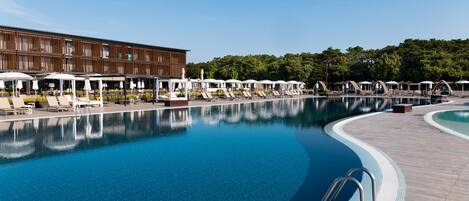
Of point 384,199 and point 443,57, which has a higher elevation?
point 443,57

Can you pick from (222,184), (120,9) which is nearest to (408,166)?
(222,184)

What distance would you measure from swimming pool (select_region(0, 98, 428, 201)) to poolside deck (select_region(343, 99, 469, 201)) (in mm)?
904

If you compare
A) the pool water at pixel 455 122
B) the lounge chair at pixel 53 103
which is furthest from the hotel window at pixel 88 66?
the pool water at pixel 455 122

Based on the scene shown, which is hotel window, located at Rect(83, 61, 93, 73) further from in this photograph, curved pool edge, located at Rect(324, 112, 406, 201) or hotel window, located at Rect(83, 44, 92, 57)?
curved pool edge, located at Rect(324, 112, 406, 201)

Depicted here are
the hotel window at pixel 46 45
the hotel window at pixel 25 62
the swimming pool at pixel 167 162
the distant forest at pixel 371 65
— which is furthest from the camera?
the distant forest at pixel 371 65

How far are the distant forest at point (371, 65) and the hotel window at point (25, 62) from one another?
32329 millimetres

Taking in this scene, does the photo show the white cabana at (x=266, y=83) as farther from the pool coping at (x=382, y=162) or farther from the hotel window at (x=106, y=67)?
the pool coping at (x=382, y=162)

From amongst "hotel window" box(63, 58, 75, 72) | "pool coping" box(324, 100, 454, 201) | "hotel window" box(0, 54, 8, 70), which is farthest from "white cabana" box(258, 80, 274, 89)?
"pool coping" box(324, 100, 454, 201)

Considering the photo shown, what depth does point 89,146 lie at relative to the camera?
880 cm

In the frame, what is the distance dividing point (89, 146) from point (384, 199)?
7.10 meters

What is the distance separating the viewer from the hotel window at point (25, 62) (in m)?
33.2

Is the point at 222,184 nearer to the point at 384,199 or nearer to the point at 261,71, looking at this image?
the point at 384,199

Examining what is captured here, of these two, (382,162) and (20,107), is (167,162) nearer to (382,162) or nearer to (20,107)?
(382,162)

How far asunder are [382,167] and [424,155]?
1.39 m
